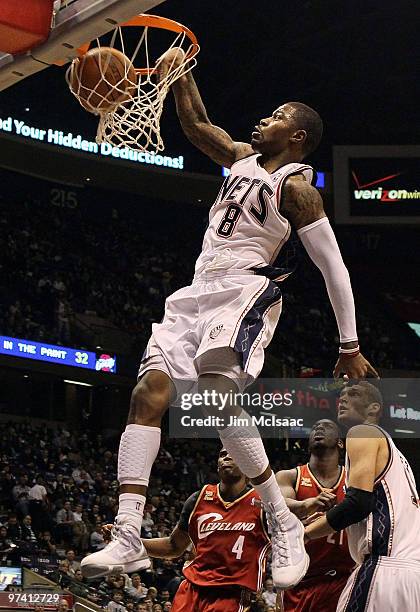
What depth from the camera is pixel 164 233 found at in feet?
93.0

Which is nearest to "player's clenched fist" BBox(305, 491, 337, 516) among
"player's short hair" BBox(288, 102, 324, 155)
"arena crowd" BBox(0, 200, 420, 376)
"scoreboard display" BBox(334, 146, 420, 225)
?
"player's short hair" BBox(288, 102, 324, 155)

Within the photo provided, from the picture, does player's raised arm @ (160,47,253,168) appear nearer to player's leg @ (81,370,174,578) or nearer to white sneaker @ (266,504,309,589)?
player's leg @ (81,370,174,578)

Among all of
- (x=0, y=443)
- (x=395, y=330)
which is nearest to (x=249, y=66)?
(x=395, y=330)

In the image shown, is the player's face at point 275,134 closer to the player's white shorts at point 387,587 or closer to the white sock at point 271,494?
the white sock at point 271,494

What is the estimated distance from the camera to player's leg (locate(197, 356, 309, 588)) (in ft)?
14.8

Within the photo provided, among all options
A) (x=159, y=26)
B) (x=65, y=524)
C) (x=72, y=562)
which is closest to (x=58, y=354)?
(x=65, y=524)

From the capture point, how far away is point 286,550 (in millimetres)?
4730

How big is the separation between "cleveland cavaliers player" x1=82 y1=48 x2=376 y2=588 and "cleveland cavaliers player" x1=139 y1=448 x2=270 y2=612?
1442 millimetres

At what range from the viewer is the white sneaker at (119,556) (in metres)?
4.07

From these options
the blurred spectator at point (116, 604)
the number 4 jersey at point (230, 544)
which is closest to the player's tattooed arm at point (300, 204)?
the number 4 jersey at point (230, 544)

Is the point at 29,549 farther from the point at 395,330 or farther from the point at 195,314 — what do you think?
the point at 395,330

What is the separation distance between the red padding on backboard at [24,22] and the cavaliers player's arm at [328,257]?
132 centimetres

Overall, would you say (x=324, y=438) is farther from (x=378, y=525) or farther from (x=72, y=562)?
(x=72, y=562)

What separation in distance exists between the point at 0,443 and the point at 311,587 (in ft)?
44.0
